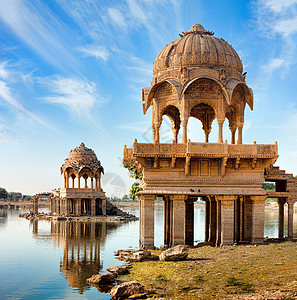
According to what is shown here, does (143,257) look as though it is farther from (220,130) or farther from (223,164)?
(220,130)

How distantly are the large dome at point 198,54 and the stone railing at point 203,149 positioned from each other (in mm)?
4117

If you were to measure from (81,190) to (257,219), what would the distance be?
40.5m

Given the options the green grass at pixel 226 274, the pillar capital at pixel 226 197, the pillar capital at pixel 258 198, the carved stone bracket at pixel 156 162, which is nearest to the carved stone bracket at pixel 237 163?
the pillar capital at pixel 226 197

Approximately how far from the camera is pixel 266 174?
2111cm

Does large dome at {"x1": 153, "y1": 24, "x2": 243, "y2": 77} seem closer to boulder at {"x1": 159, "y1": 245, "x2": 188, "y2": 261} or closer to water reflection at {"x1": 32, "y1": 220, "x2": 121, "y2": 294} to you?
boulder at {"x1": 159, "y1": 245, "x2": 188, "y2": 261}

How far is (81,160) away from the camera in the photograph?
59.1 m

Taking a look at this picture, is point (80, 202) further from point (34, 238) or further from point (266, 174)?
point (266, 174)

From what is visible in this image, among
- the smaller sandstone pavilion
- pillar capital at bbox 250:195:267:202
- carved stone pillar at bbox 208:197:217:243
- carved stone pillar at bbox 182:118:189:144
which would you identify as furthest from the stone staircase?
the smaller sandstone pavilion

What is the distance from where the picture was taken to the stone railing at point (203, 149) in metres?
18.2

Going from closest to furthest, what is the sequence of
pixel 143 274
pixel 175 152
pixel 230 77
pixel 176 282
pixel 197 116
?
1. pixel 176 282
2. pixel 143 274
3. pixel 175 152
4. pixel 230 77
5. pixel 197 116

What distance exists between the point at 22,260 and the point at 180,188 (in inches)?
362

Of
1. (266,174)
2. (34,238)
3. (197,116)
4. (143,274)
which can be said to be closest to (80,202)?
(34,238)

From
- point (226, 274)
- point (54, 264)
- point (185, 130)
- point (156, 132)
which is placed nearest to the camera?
point (226, 274)

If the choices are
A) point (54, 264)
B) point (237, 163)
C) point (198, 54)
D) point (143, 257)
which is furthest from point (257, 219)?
point (54, 264)
